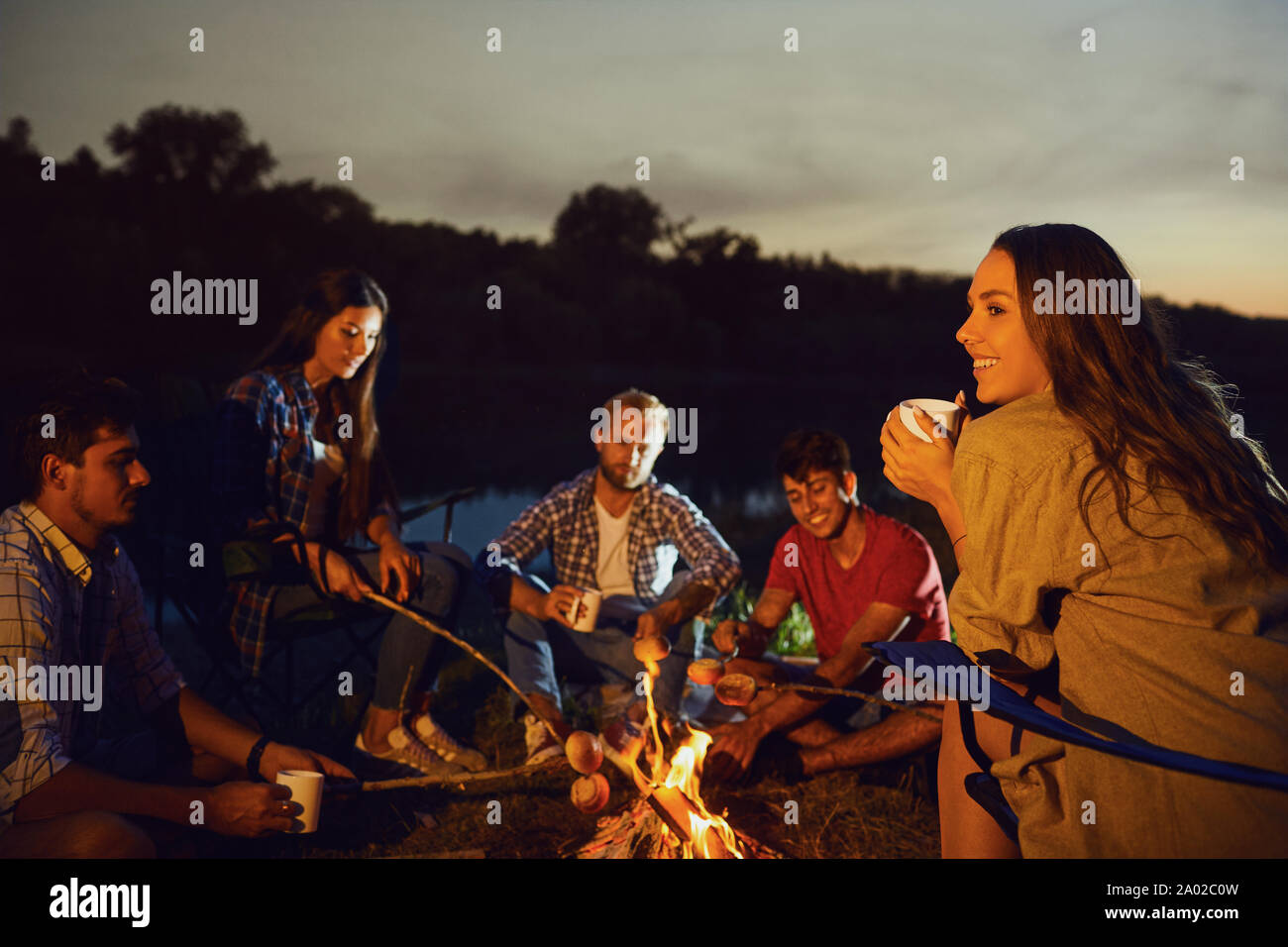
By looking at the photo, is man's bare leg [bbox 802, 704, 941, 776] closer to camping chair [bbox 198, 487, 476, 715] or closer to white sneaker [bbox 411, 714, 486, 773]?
white sneaker [bbox 411, 714, 486, 773]

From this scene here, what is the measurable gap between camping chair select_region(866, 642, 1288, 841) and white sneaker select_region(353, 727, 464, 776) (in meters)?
2.02

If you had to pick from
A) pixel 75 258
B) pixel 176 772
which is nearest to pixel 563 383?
pixel 75 258

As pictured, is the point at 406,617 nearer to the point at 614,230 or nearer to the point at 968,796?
the point at 968,796

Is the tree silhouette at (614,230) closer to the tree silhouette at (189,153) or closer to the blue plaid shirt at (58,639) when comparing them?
the tree silhouette at (189,153)

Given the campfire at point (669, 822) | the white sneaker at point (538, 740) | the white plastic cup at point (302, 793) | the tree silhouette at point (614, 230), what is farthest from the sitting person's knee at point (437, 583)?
the tree silhouette at point (614, 230)

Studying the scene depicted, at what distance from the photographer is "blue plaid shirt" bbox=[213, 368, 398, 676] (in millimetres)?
3145

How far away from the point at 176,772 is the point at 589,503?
5.82 ft

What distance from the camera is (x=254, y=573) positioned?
→ 3.00m

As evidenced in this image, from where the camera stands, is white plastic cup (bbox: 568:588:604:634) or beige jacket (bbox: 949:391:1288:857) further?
white plastic cup (bbox: 568:588:604:634)

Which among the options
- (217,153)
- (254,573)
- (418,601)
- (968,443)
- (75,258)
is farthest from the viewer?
(217,153)

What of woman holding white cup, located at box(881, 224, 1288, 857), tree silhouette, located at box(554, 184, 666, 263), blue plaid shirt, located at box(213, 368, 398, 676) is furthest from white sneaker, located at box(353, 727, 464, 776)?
tree silhouette, located at box(554, 184, 666, 263)

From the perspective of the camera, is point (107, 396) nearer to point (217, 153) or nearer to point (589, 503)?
point (589, 503)

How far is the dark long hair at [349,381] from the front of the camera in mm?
3447
